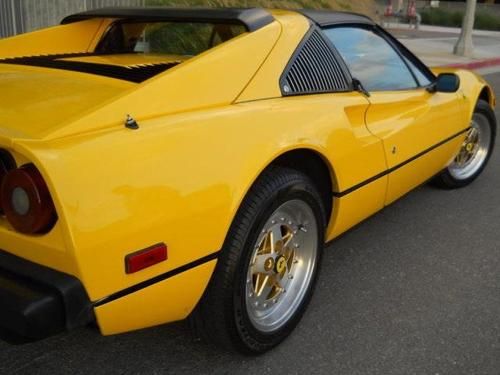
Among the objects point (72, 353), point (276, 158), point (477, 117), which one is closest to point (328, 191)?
point (276, 158)

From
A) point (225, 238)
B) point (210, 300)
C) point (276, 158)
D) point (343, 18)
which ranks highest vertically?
point (343, 18)

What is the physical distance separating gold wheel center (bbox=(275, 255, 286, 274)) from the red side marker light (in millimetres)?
775

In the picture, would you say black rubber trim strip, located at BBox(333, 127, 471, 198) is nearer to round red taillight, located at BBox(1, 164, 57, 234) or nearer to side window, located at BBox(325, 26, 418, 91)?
side window, located at BBox(325, 26, 418, 91)

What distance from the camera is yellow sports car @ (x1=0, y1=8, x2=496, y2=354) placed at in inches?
67.6

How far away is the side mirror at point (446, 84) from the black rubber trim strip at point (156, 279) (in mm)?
2315

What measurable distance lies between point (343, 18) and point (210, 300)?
1.85m

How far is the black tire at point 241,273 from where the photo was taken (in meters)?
2.13

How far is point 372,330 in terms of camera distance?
2.71 meters

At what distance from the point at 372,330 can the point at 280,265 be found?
1.87 ft

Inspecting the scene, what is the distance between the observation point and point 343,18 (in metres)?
3.21

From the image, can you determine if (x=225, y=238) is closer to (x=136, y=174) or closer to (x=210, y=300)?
(x=210, y=300)

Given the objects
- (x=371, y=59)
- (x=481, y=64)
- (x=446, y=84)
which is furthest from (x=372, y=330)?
(x=481, y=64)

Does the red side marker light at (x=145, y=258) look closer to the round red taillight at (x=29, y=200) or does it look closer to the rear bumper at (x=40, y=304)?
the rear bumper at (x=40, y=304)

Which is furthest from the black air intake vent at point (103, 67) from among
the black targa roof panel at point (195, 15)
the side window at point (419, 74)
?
the side window at point (419, 74)
